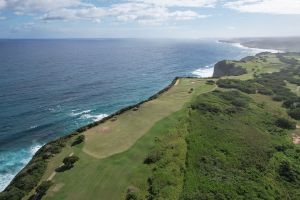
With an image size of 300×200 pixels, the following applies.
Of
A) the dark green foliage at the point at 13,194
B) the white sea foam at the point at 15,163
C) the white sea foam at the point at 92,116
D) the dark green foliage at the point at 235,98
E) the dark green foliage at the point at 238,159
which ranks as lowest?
the white sea foam at the point at 15,163

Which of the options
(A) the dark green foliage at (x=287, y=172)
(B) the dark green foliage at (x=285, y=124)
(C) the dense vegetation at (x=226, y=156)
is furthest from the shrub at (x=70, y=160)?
(B) the dark green foliage at (x=285, y=124)

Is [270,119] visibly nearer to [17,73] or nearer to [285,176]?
[285,176]

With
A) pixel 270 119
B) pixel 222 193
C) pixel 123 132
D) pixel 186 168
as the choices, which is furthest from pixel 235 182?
pixel 270 119

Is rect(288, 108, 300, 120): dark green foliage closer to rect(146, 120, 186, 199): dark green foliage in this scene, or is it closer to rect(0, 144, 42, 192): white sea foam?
rect(146, 120, 186, 199): dark green foliage

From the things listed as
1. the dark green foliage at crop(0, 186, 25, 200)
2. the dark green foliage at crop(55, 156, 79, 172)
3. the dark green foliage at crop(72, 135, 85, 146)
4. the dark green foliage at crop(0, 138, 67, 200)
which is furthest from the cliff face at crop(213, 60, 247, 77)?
the dark green foliage at crop(0, 186, 25, 200)

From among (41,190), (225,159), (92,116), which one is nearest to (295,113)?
(225,159)

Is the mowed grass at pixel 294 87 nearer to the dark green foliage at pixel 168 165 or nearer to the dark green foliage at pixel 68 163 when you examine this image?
the dark green foliage at pixel 168 165
